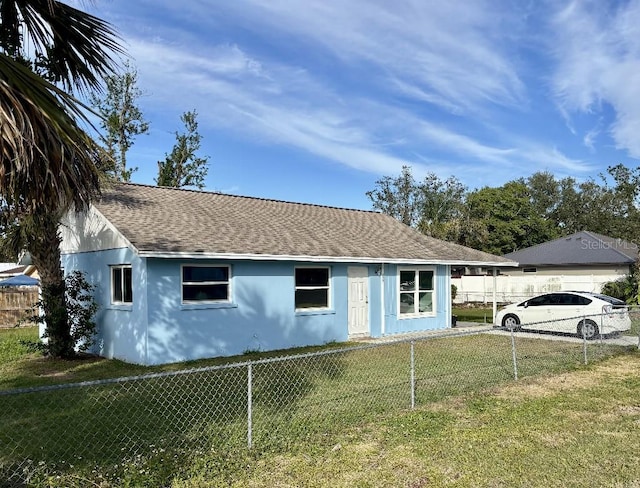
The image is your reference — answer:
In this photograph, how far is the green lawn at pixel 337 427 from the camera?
18.2 feet

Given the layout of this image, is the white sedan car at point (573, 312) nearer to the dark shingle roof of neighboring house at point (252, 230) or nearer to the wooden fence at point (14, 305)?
the dark shingle roof of neighboring house at point (252, 230)

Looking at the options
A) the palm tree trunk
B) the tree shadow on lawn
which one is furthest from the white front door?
the palm tree trunk

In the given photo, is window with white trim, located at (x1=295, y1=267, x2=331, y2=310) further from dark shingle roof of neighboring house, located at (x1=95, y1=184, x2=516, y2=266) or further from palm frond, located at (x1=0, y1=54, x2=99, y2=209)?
palm frond, located at (x1=0, y1=54, x2=99, y2=209)

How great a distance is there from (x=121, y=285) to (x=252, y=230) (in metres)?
4.06

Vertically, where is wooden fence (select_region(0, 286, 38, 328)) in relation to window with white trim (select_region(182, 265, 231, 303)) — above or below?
below

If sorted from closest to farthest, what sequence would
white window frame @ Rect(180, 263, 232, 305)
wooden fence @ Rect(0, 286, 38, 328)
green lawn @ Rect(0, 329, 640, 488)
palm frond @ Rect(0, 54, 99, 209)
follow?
palm frond @ Rect(0, 54, 99, 209) → green lawn @ Rect(0, 329, 640, 488) → white window frame @ Rect(180, 263, 232, 305) → wooden fence @ Rect(0, 286, 38, 328)

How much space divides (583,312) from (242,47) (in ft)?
43.1

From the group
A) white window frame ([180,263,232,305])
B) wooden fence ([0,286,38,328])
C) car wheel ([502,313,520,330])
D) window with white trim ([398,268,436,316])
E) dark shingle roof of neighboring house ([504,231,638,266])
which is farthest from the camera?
dark shingle roof of neighboring house ([504,231,638,266])

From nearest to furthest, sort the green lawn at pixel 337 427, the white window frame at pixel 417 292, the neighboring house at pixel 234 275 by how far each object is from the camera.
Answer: the green lawn at pixel 337 427, the neighboring house at pixel 234 275, the white window frame at pixel 417 292

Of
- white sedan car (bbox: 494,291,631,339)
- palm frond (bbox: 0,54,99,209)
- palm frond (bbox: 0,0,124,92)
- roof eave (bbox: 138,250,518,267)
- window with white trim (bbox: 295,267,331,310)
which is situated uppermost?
palm frond (bbox: 0,0,124,92)

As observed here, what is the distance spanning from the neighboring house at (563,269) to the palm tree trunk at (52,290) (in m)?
26.7

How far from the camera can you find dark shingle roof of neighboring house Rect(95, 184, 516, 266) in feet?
44.1

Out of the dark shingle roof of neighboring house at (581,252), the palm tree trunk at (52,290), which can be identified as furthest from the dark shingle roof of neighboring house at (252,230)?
the dark shingle roof of neighboring house at (581,252)

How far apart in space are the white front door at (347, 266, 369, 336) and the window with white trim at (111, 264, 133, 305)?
6533 mm
